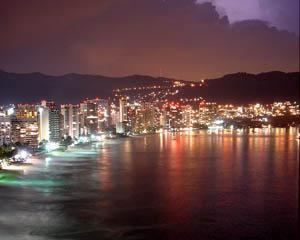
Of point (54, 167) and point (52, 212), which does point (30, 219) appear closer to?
point (52, 212)

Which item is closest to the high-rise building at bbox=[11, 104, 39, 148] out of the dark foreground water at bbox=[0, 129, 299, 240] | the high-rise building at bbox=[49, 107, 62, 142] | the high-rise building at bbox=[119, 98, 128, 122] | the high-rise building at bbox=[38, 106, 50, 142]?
the high-rise building at bbox=[38, 106, 50, 142]

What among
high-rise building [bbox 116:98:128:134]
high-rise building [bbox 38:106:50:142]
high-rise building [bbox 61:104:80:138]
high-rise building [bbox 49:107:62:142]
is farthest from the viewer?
high-rise building [bbox 116:98:128:134]

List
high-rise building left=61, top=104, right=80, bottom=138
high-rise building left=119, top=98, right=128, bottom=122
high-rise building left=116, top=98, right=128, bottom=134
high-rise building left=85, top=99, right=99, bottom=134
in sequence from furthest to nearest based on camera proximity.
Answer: high-rise building left=119, top=98, right=128, bottom=122 → high-rise building left=116, top=98, right=128, bottom=134 → high-rise building left=85, top=99, right=99, bottom=134 → high-rise building left=61, top=104, right=80, bottom=138

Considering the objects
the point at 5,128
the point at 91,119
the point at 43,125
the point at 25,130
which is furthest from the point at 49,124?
the point at 91,119

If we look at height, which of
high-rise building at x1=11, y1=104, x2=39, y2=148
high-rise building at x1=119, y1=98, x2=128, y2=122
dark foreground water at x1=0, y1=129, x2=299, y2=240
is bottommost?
dark foreground water at x1=0, y1=129, x2=299, y2=240

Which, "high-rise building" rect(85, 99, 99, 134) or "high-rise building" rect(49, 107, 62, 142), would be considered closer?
"high-rise building" rect(49, 107, 62, 142)

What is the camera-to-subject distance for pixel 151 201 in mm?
6980

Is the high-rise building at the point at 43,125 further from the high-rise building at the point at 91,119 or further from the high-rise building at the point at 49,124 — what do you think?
the high-rise building at the point at 91,119

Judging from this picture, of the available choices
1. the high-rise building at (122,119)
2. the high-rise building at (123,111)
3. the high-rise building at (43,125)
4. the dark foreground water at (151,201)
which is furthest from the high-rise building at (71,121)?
the dark foreground water at (151,201)

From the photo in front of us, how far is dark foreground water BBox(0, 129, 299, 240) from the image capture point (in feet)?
17.4

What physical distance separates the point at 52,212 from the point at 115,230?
3.88 ft

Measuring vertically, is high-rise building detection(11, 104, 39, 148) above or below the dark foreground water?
above

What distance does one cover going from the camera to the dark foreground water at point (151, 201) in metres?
5.30

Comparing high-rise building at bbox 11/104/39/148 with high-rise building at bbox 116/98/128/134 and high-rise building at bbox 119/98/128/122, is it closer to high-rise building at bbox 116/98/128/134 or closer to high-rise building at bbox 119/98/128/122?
high-rise building at bbox 116/98/128/134
